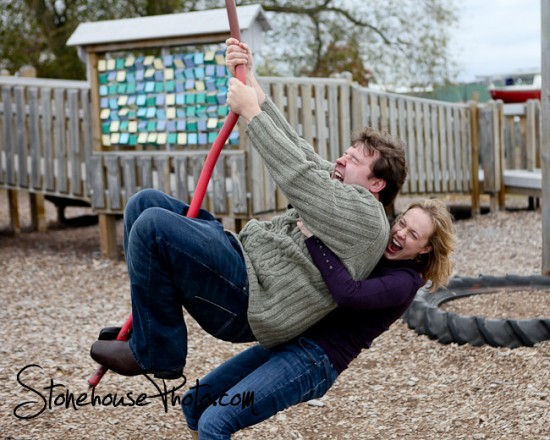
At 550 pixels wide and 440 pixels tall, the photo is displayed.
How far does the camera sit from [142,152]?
739cm

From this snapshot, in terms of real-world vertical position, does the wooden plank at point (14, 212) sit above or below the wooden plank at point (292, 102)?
below

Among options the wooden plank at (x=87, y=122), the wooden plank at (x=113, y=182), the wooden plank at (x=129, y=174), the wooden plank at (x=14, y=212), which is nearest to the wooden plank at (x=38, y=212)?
the wooden plank at (x=14, y=212)

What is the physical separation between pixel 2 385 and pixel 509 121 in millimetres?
9480

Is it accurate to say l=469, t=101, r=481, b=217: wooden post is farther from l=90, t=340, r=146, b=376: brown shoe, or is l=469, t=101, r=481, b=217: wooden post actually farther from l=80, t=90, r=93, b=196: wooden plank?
l=90, t=340, r=146, b=376: brown shoe

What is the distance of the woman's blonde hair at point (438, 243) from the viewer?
2.67 meters

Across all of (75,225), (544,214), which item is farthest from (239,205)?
(75,225)

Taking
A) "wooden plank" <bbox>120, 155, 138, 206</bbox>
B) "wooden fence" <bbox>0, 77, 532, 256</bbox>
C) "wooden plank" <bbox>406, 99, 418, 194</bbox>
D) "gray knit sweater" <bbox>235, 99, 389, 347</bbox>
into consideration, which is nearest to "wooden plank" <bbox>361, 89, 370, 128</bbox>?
"wooden fence" <bbox>0, 77, 532, 256</bbox>

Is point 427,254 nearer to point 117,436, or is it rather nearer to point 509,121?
point 117,436

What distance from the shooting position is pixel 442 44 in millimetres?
15297

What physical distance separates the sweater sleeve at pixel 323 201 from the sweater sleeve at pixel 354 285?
0.13 ft

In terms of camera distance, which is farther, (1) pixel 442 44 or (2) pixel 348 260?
(1) pixel 442 44

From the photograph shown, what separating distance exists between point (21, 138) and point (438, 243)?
21.6ft

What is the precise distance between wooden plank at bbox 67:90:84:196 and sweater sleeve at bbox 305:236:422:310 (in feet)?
18.7

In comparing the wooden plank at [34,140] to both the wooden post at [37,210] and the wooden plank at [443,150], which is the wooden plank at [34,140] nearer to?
the wooden post at [37,210]
